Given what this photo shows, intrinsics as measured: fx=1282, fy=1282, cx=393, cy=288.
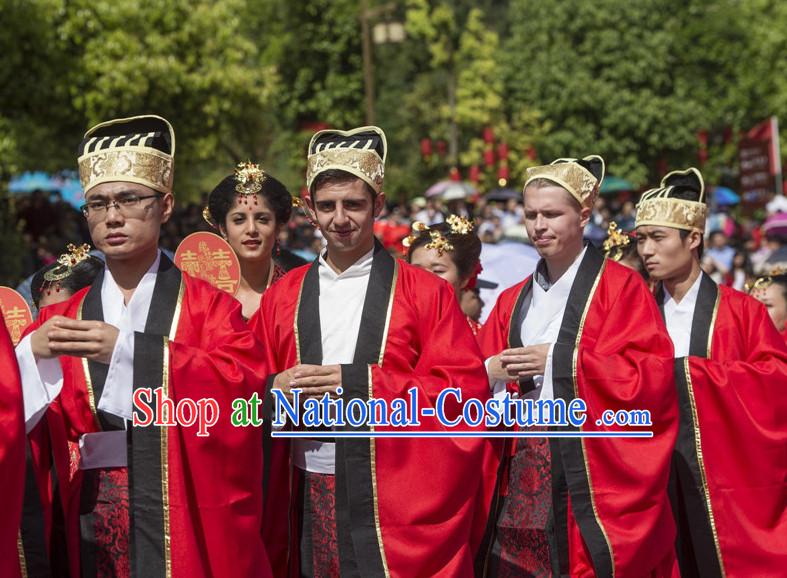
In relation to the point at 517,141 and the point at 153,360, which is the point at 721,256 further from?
the point at 517,141

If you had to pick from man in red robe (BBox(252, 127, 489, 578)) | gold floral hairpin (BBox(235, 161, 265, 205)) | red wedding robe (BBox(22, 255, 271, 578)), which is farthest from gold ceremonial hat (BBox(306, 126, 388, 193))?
gold floral hairpin (BBox(235, 161, 265, 205))

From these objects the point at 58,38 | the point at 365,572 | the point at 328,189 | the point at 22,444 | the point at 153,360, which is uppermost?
the point at 58,38

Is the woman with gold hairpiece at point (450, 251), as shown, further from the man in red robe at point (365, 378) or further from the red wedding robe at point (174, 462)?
the red wedding robe at point (174, 462)

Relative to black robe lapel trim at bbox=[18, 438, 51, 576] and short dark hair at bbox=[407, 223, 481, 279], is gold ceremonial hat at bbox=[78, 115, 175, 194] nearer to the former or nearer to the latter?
black robe lapel trim at bbox=[18, 438, 51, 576]

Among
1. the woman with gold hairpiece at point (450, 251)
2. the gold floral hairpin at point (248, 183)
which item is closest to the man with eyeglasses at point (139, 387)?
the gold floral hairpin at point (248, 183)

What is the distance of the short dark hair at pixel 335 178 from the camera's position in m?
4.92

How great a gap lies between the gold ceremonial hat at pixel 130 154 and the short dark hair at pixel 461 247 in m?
2.11

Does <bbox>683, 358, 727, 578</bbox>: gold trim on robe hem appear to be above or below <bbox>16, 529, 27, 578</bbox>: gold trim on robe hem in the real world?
above

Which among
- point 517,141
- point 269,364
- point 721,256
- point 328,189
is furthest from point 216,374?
point 517,141

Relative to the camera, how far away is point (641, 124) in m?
38.8

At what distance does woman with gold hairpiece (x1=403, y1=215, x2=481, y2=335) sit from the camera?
21.3ft

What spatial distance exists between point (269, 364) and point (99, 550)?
940 mm

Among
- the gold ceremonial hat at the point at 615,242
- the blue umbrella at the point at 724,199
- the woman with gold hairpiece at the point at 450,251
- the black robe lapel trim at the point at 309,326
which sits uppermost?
the blue umbrella at the point at 724,199

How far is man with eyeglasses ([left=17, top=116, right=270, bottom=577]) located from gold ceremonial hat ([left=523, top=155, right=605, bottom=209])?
151 centimetres
